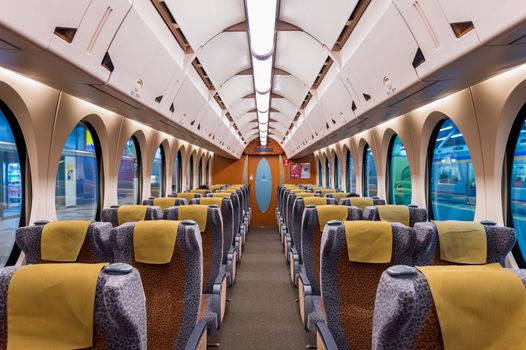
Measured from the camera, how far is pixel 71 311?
1112 millimetres

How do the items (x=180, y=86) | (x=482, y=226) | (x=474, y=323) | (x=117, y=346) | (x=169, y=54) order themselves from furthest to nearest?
(x=180, y=86), (x=169, y=54), (x=482, y=226), (x=117, y=346), (x=474, y=323)

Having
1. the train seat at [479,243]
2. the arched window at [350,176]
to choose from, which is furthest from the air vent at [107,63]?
the arched window at [350,176]

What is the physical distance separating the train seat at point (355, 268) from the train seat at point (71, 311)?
1.41 metres

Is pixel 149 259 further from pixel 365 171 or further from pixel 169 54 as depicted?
pixel 365 171

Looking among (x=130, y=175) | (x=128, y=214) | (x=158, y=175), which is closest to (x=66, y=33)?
(x=128, y=214)

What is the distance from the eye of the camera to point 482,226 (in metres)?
2.61

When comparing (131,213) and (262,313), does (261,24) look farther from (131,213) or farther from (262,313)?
(262,313)

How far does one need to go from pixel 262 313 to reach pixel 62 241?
2.93 metres

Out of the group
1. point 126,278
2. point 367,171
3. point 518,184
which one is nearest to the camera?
point 126,278

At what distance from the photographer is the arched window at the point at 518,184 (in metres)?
3.81

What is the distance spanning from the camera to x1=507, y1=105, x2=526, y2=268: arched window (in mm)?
3811

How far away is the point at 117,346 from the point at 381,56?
3.57 meters

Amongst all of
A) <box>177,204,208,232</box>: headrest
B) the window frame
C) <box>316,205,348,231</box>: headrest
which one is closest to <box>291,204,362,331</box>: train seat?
<box>316,205,348,231</box>: headrest

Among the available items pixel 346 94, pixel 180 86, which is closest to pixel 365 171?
pixel 346 94
